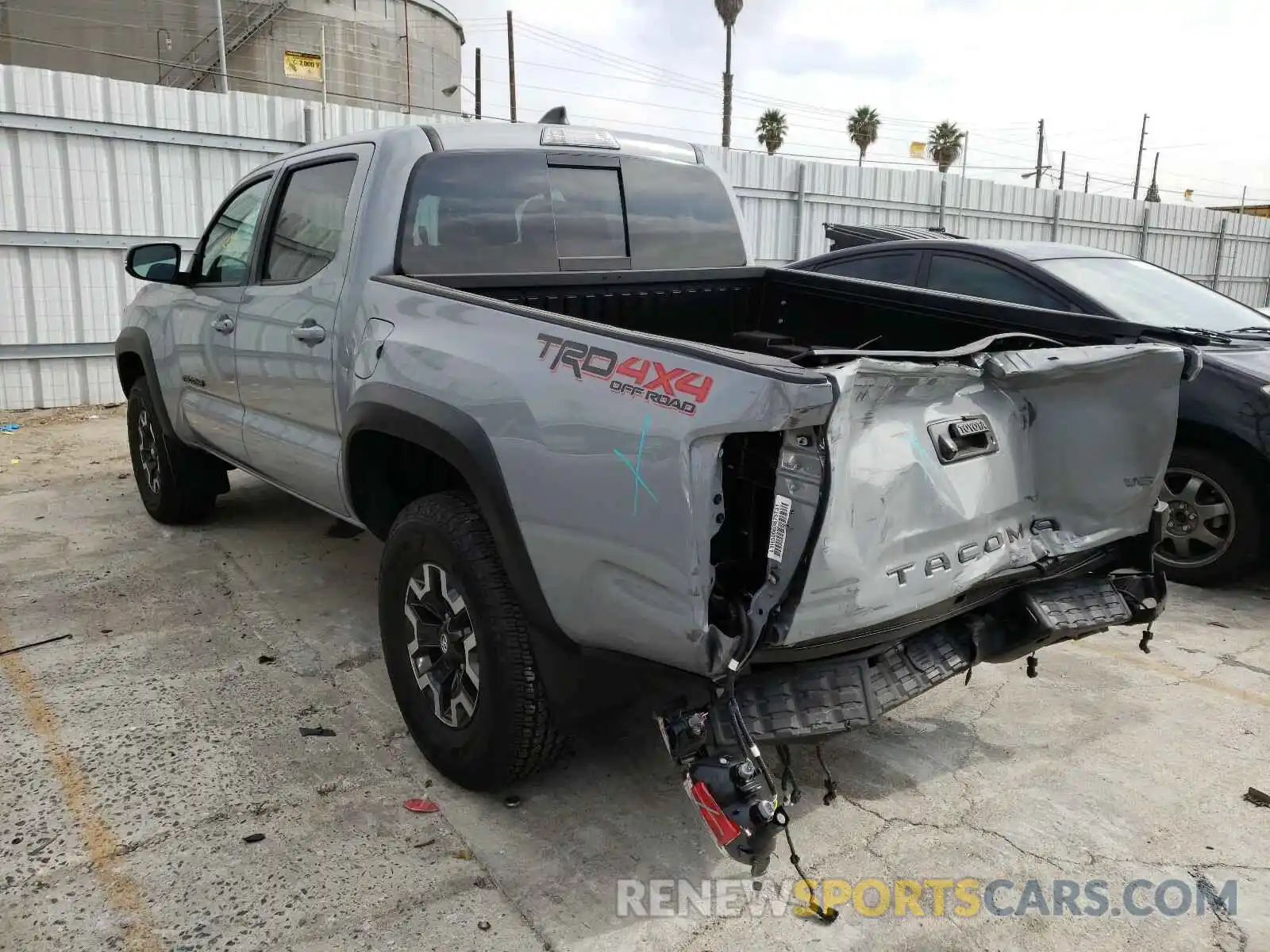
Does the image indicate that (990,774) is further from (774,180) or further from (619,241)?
(774,180)

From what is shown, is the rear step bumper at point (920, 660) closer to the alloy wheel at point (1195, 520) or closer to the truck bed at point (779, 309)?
the truck bed at point (779, 309)

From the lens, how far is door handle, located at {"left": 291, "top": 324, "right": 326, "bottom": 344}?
11.6ft

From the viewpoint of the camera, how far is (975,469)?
2588 mm

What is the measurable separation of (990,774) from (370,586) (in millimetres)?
3012

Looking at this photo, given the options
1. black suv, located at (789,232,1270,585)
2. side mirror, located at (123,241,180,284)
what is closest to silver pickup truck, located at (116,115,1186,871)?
side mirror, located at (123,241,180,284)

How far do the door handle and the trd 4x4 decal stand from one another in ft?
4.61

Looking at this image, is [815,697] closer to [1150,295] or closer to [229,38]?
[1150,295]

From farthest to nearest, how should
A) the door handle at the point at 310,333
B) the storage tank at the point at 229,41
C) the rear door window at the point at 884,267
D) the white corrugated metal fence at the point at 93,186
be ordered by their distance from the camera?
1. the storage tank at the point at 229,41
2. the white corrugated metal fence at the point at 93,186
3. the rear door window at the point at 884,267
4. the door handle at the point at 310,333

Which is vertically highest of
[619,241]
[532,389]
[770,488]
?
[619,241]

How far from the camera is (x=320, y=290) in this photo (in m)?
3.59

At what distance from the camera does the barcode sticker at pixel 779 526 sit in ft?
6.89

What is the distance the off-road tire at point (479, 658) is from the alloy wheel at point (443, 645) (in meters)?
0.03

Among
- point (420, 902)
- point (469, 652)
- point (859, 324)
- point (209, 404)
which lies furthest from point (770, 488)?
point (209, 404)

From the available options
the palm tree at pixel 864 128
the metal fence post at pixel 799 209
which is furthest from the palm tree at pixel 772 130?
the metal fence post at pixel 799 209
